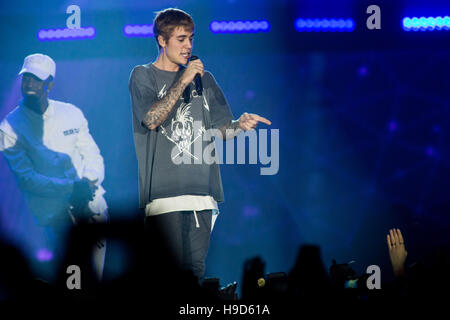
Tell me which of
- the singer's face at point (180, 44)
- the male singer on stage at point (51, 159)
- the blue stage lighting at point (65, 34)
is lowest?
the male singer on stage at point (51, 159)

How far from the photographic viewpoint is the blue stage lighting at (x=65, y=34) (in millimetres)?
3596

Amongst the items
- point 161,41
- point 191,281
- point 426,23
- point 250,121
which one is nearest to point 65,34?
point 161,41

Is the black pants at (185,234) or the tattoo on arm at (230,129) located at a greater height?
the tattoo on arm at (230,129)

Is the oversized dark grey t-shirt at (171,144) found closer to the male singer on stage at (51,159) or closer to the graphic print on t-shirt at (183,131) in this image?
the graphic print on t-shirt at (183,131)

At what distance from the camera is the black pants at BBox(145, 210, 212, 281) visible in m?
2.50

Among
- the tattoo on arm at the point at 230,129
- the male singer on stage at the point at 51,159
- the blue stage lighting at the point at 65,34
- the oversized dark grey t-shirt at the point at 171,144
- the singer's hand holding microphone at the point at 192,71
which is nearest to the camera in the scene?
the singer's hand holding microphone at the point at 192,71

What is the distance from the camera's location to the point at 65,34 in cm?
360

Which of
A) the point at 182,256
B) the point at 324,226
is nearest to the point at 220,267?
the point at 324,226

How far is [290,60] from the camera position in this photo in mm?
3699

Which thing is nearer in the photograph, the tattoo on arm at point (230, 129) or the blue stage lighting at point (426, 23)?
the tattoo on arm at point (230, 129)

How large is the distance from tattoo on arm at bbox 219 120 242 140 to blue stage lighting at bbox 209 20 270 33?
1.14 m

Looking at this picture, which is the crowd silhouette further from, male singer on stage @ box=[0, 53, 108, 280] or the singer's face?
the singer's face

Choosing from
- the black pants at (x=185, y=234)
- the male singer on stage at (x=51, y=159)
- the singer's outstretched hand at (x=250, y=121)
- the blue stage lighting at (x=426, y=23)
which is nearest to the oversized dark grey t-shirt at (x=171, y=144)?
the black pants at (x=185, y=234)

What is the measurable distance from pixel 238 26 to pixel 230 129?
120 centimetres
